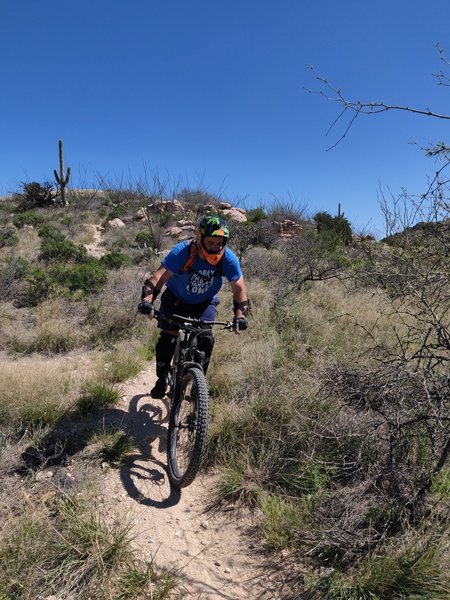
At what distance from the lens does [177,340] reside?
154 inches

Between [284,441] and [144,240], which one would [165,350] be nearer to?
[284,441]

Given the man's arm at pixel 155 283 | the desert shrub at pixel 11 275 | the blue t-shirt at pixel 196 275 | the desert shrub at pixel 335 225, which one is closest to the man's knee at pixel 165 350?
the blue t-shirt at pixel 196 275

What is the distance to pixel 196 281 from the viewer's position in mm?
3738

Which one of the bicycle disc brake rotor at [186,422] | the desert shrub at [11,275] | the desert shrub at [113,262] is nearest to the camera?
the bicycle disc brake rotor at [186,422]

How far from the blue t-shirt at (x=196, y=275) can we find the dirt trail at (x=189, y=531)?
4.73 feet

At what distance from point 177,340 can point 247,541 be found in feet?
5.94

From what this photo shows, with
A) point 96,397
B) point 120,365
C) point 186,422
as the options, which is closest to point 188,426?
point 186,422

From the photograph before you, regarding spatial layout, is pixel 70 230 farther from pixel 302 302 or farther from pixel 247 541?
pixel 247 541

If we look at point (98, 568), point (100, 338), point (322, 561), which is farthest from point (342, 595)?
point (100, 338)

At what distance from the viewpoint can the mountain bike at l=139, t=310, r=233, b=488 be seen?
10.2 ft

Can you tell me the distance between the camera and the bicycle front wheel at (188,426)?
299 centimetres

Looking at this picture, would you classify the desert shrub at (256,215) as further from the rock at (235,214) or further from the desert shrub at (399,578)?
the desert shrub at (399,578)

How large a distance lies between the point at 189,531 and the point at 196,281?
2.01 metres

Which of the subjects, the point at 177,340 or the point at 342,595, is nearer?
the point at 342,595
